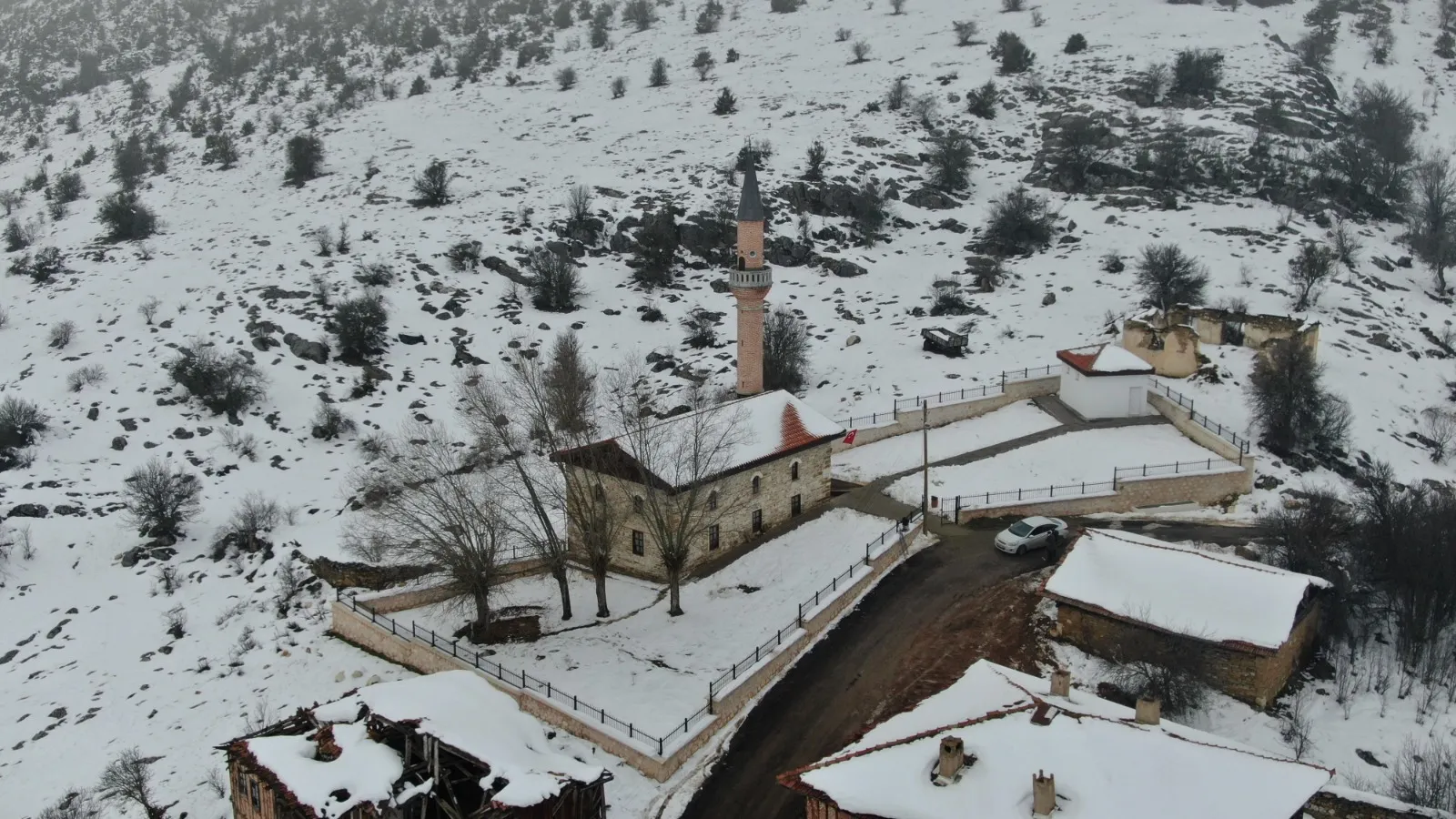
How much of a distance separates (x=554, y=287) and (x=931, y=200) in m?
26.1

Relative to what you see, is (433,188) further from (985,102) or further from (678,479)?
(678,479)

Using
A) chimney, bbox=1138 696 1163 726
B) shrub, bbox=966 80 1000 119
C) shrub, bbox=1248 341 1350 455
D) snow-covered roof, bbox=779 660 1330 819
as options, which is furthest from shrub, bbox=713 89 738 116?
snow-covered roof, bbox=779 660 1330 819

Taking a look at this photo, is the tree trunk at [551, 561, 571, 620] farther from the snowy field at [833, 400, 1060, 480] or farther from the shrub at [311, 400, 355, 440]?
the shrub at [311, 400, 355, 440]

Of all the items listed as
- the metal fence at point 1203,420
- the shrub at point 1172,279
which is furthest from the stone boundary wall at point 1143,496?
the shrub at point 1172,279

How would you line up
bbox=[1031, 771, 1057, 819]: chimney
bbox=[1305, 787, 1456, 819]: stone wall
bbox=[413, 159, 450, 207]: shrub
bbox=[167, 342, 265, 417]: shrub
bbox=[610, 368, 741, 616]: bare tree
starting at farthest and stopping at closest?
bbox=[413, 159, 450, 207]: shrub, bbox=[167, 342, 265, 417]: shrub, bbox=[610, 368, 741, 616]: bare tree, bbox=[1305, 787, 1456, 819]: stone wall, bbox=[1031, 771, 1057, 819]: chimney

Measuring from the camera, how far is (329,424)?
4119cm

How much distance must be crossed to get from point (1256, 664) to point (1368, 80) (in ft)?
249

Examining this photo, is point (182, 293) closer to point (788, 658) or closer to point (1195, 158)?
point (788, 658)

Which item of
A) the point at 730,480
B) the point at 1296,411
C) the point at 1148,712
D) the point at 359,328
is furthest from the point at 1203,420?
the point at 359,328

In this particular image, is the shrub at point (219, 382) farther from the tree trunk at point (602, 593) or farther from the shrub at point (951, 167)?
the shrub at point (951, 167)

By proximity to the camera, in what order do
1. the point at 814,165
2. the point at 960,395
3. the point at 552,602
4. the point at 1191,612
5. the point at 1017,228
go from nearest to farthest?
the point at 1191,612 < the point at 552,602 < the point at 960,395 < the point at 1017,228 < the point at 814,165

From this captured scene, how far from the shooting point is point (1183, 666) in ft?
74.4

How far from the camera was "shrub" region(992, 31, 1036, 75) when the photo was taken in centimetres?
7850

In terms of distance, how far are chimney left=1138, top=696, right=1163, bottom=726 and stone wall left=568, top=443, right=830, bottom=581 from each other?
1414 cm
